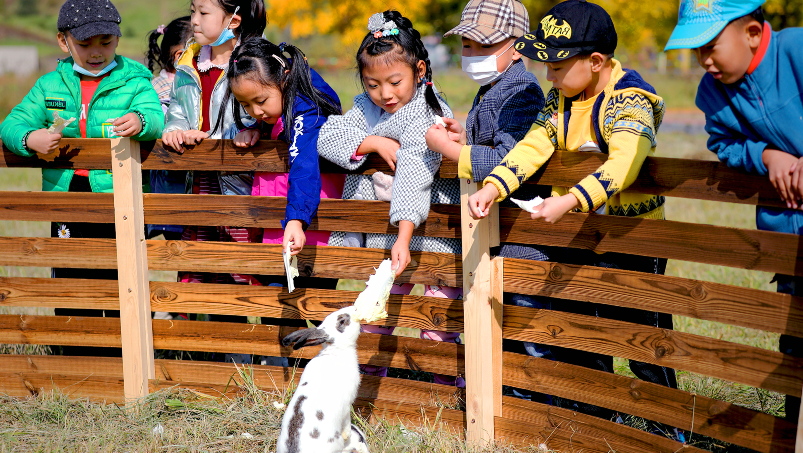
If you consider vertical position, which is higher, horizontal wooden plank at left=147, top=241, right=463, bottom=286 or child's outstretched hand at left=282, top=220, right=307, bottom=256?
child's outstretched hand at left=282, top=220, right=307, bottom=256

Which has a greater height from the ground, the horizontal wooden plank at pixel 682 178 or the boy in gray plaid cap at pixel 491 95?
the boy in gray plaid cap at pixel 491 95

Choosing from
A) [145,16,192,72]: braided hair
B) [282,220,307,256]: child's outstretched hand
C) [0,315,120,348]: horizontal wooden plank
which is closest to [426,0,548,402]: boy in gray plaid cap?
[282,220,307,256]: child's outstretched hand

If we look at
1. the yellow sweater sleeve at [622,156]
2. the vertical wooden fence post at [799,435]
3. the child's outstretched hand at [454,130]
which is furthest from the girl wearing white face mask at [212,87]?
the vertical wooden fence post at [799,435]

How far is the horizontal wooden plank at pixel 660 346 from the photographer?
109 inches

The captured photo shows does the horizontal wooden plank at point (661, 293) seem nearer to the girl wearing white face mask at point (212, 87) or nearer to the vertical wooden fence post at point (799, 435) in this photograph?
the vertical wooden fence post at point (799, 435)

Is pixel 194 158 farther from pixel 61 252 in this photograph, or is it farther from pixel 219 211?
pixel 61 252

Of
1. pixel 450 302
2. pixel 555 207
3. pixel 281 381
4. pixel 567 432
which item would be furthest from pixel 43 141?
pixel 567 432

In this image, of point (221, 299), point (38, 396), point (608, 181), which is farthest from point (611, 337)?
point (38, 396)

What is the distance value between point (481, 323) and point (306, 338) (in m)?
0.93

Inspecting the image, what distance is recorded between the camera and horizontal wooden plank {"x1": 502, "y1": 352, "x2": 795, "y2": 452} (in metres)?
2.85

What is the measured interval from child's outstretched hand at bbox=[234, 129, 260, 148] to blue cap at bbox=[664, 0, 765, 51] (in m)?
2.23

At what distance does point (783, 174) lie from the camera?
8.51 feet

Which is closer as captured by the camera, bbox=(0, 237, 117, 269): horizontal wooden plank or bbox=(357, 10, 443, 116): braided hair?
bbox=(357, 10, 443, 116): braided hair

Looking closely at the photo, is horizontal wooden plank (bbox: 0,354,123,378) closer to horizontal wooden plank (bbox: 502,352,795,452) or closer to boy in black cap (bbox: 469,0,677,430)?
horizontal wooden plank (bbox: 502,352,795,452)
